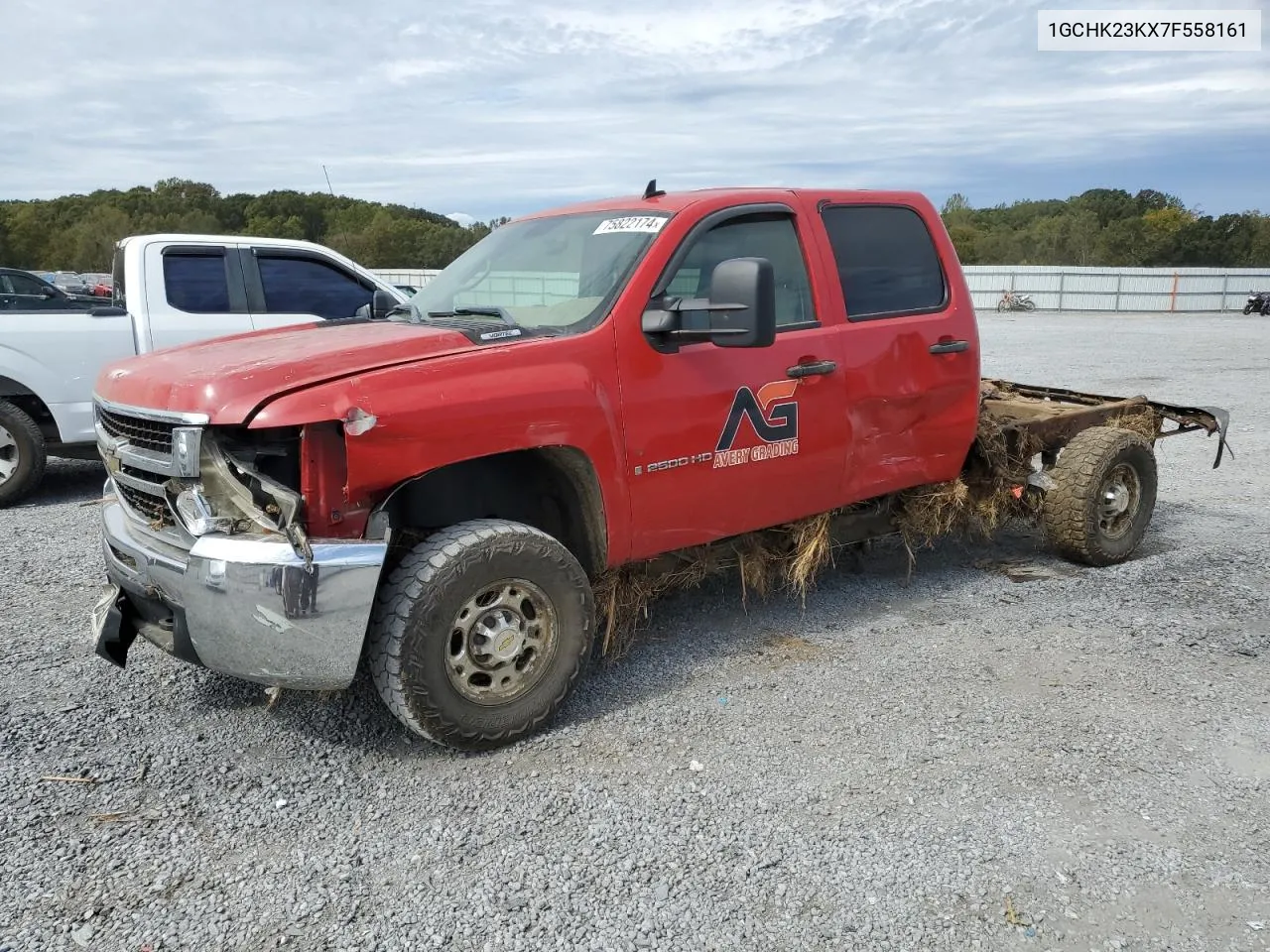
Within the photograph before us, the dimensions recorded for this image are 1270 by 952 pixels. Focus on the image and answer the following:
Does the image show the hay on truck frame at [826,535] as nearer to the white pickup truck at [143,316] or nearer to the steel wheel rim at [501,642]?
the steel wheel rim at [501,642]

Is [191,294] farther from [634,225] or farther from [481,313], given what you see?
[634,225]

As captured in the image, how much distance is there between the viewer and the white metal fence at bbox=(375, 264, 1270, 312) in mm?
39812

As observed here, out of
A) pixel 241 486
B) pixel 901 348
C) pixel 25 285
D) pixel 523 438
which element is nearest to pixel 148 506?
pixel 241 486

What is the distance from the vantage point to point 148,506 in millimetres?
3574

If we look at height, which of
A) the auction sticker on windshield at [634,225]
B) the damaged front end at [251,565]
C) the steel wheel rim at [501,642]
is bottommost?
the steel wheel rim at [501,642]

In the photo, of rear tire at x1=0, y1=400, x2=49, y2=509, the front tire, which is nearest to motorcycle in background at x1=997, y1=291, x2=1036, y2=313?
rear tire at x1=0, y1=400, x2=49, y2=509

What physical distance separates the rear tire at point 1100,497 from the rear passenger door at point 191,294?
601cm

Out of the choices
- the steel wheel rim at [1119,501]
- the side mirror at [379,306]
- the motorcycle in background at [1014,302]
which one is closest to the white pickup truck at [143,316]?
the side mirror at [379,306]

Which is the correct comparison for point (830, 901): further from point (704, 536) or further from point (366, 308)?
point (366, 308)

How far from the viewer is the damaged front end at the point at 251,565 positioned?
121 inches

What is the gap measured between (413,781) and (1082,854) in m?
2.11

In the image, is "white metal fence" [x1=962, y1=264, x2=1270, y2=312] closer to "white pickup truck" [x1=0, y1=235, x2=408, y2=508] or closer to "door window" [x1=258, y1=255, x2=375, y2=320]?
"door window" [x1=258, y1=255, x2=375, y2=320]

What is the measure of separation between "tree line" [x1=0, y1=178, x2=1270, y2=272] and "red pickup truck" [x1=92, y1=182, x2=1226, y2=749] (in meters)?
36.0

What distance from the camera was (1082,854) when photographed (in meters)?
2.95
